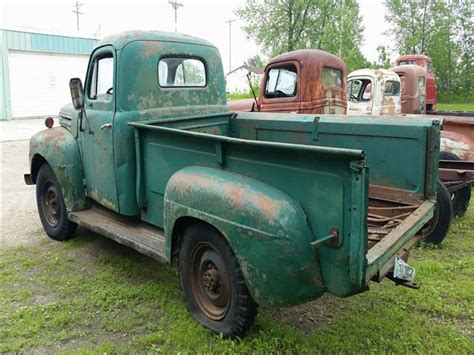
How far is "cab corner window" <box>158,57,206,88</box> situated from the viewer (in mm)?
4438

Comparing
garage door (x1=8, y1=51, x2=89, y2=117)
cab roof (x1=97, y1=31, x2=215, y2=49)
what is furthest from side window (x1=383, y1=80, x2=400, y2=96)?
garage door (x1=8, y1=51, x2=89, y2=117)

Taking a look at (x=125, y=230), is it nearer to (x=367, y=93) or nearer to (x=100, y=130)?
(x=100, y=130)

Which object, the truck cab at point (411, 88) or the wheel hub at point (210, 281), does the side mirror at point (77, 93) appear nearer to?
the wheel hub at point (210, 281)

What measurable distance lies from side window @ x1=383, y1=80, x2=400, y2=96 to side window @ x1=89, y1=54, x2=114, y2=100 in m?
6.13

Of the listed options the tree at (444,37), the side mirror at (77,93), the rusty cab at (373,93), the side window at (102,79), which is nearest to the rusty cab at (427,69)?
the rusty cab at (373,93)

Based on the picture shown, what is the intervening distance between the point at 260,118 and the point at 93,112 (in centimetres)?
163

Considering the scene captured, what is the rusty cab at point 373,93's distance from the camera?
8.98 meters

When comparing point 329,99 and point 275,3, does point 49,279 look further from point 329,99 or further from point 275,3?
point 275,3

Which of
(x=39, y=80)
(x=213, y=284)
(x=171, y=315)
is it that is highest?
(x=39, y=80)

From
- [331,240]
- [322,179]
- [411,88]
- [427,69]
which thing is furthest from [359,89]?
[427,69]

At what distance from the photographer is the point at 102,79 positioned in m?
4.54

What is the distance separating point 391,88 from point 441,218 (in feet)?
15.9

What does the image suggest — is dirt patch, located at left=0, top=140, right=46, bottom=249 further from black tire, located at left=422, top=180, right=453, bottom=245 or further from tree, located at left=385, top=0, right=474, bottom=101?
tree, located at left=385, top=0, right=474, bottom=101

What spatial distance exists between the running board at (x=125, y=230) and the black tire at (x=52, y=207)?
379 mm
